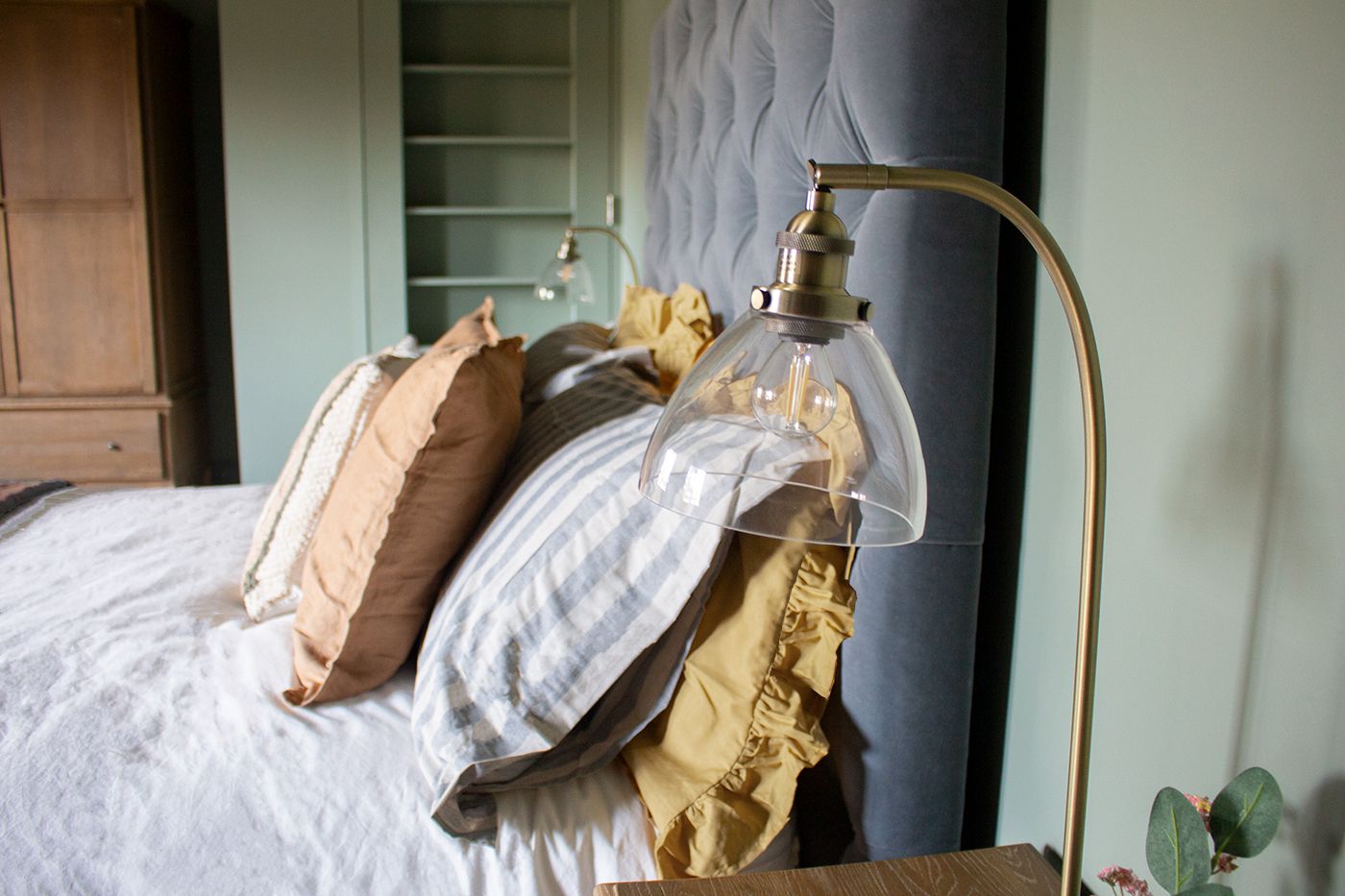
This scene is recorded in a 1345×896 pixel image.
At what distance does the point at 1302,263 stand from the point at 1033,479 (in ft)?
1.33

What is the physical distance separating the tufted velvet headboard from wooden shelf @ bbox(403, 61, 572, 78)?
272 centimetres

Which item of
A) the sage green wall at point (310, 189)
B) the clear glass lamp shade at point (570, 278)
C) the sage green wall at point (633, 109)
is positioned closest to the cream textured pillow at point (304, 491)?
the clear glass lamp shade at point (570, 278)

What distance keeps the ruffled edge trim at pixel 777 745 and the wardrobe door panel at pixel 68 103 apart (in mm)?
3217

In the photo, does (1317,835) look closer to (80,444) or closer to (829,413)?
(829,413)

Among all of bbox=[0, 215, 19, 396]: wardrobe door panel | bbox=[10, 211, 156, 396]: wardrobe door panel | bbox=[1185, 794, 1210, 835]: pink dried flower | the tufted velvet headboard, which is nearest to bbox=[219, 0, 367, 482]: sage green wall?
bbox=[10, 211, 156, 396]: wardrobe door panel

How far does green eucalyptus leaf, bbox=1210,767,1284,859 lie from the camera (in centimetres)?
60

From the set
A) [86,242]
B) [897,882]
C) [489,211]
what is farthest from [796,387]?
[86,242]

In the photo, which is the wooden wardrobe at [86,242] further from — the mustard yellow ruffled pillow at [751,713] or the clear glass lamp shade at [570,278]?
the mustard yellow ruffled pillow at [751,713]

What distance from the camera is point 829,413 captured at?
0.57 metres

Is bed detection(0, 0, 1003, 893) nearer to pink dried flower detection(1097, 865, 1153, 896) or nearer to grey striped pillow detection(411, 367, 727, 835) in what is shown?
grey striped pillow detection(411, 367, 727, 835)

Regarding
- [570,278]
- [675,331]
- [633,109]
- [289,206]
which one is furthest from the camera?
[289,206]

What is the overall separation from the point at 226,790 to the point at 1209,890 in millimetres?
868

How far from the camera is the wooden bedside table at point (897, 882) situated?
0.81 meters

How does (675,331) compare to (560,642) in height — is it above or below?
above
